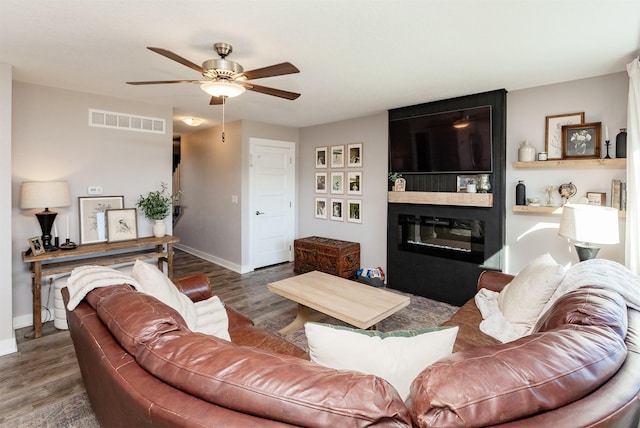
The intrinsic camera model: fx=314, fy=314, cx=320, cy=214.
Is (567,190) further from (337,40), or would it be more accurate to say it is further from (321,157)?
(321,157)

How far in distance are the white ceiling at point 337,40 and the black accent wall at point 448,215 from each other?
35 centimetres

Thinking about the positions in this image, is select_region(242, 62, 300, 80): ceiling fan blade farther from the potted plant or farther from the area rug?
the potted plant

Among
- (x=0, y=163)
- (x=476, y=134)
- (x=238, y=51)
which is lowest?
(x=0, y=163)

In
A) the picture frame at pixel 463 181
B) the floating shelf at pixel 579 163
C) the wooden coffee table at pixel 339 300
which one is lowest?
the wooden coffee table at pixel 339 300

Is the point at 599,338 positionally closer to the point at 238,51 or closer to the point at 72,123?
the point at 238,51

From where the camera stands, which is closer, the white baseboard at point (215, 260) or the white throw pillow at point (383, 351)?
the white throw pillow at point (383, 351)

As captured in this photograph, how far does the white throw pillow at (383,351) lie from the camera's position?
1058 millimetres

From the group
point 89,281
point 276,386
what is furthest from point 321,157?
point 276,386

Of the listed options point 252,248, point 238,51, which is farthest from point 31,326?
point 238,51

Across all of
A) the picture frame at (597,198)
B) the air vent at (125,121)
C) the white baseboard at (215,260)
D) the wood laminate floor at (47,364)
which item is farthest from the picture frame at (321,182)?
the picture frame at (597,198)

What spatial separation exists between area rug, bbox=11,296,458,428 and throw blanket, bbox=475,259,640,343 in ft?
3.03

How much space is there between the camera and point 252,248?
520cm

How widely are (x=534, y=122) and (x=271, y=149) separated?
12.2 feet

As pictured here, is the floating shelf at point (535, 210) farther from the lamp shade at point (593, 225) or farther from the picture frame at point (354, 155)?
the picture frame at point (354, 155)
